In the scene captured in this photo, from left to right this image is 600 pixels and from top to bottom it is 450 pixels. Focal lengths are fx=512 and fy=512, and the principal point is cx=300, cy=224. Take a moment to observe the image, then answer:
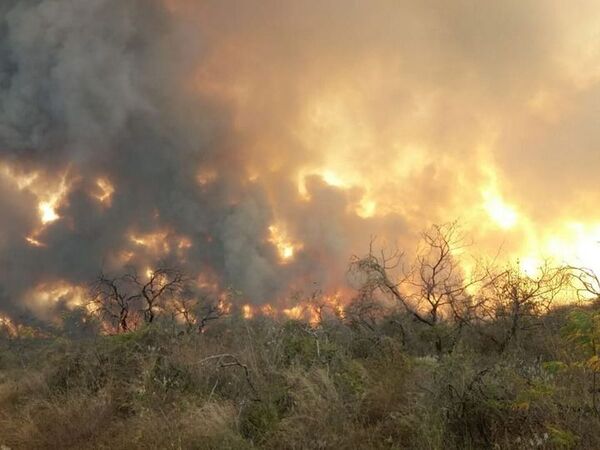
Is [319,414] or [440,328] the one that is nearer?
[319,414]

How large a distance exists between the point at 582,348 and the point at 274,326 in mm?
10191

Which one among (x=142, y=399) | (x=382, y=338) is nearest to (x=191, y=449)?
(x=142, y=399)

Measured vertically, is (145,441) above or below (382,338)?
below

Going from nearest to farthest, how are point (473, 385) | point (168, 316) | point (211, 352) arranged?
point (473, 385) → point (211, 352) → point (168, 316)

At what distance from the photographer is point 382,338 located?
1362cm

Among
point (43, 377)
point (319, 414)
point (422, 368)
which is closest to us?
point (319, 414)

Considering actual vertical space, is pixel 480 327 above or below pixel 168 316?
below

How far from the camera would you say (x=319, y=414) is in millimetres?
8078

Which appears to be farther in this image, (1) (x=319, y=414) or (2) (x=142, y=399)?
(2) (x=142, y=399)

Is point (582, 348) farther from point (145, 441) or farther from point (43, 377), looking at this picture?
→ point (43, 377)

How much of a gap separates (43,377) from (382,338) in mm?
9575

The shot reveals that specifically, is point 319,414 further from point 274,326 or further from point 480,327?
point 480,327

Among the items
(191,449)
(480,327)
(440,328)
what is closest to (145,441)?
(191,449)

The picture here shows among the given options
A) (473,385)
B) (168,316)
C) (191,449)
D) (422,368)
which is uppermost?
(168,316)
